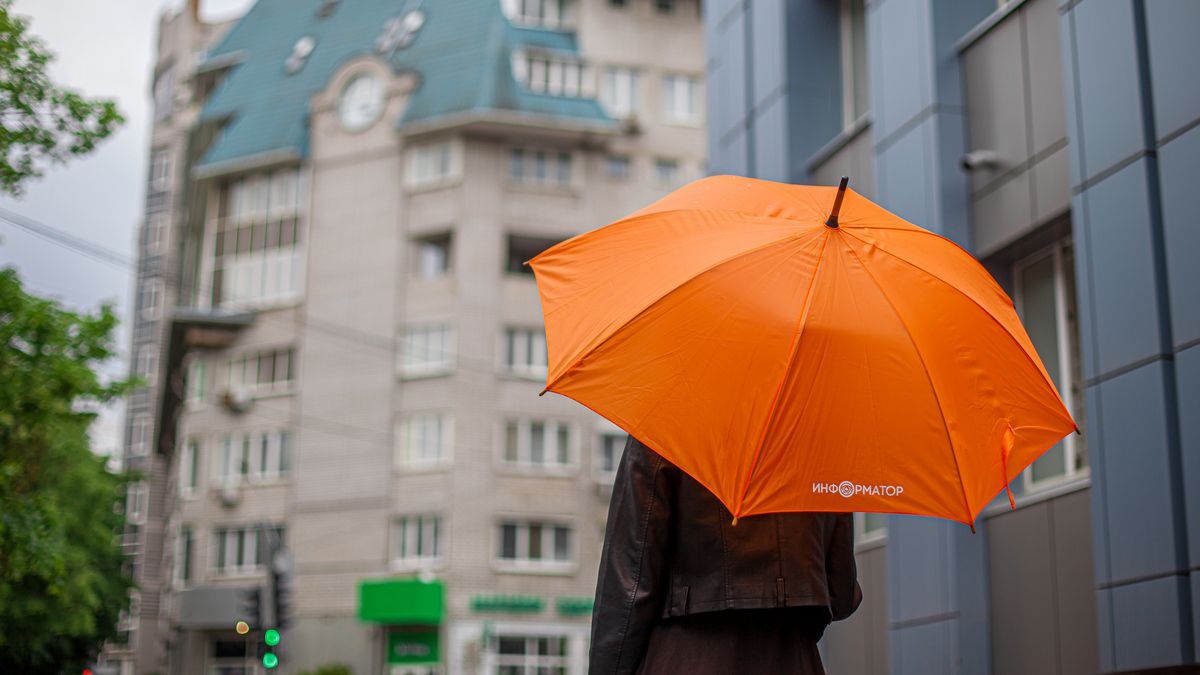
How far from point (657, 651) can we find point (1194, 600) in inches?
234

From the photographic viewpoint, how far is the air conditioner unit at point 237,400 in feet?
175

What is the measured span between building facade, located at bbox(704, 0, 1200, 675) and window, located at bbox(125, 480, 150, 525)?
52443 millimetres

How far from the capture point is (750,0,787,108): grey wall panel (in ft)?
58.1

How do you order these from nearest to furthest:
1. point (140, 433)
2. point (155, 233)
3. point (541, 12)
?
1. point (541, 12)
2. point (140, 433)
3. point (155, 233)

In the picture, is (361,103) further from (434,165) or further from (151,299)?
(151,299)

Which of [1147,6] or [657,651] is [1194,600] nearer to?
[1147,6]

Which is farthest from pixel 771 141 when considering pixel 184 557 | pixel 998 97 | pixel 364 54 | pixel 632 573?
pixel 184 557

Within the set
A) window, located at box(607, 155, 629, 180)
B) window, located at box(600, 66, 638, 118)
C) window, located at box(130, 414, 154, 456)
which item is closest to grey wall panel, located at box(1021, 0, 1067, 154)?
window, located at box(607, 155, 629, 180)

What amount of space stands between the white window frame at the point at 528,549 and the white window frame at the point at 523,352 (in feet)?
16.1

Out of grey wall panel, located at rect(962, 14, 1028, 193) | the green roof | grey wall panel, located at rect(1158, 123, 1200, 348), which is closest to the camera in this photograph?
grey wall panel, located at rect(1158, 123, 1200, 348)

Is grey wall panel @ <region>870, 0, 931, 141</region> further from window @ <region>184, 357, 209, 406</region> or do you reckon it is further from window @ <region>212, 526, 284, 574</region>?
window @ <region>184, 357, 209, 406</region>

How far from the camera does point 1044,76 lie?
12.4 m

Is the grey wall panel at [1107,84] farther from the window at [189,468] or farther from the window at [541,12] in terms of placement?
→ the window at [189,468]

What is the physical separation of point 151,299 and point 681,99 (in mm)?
29980
